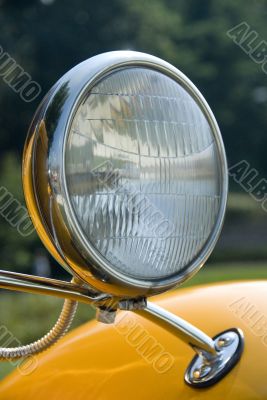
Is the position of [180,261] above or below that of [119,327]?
above

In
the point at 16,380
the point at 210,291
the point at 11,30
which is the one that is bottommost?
the point at 16,380

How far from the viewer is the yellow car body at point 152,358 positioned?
1.25 m

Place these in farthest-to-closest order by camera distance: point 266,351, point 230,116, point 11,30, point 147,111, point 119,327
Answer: point 230,116 → point 11,30 → point 119,327 → point 266,351 → point 147,111

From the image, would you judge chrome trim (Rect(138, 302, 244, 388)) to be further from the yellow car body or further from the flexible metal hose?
the flexible metal hose

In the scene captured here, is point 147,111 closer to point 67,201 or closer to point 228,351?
point 67,201

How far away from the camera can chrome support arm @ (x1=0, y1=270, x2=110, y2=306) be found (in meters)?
1.07

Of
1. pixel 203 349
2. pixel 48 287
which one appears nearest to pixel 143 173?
pixel 48 287

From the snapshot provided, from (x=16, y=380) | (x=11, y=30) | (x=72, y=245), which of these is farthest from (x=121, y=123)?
(x=11, y=30)

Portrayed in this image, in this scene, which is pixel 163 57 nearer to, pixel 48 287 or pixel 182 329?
pixel 182 329

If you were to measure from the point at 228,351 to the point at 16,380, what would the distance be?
467 mm

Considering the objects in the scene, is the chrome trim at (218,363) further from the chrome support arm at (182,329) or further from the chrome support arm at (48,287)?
the chrome support arm at (48,287)

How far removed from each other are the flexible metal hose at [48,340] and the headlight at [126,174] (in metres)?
0.25

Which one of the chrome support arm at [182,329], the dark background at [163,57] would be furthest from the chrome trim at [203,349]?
the dark background at [163,57]

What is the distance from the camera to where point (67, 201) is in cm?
100
